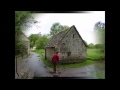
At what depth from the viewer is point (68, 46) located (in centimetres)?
653

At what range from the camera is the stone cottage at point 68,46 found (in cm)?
646

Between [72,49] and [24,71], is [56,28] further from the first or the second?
[24,71]

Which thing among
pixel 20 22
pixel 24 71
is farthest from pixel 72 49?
pixel 20 22

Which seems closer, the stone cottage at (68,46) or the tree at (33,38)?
the tree at (33,38)

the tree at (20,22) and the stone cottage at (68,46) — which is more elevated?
the tree at (20,22)

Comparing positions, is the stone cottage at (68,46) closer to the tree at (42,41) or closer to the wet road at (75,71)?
the tree at (42,41)

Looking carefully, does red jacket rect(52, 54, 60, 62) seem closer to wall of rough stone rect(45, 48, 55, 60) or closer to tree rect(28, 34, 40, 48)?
wall of rough stone rect(45, 48, 55, 60)

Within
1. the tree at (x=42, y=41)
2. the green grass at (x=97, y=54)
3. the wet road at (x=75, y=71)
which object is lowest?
the wet road at (x=75, y=71)

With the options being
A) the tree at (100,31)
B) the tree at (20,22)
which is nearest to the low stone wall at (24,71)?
the tree at (20,22)
